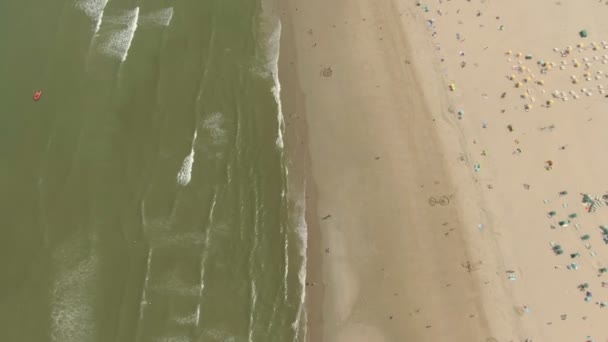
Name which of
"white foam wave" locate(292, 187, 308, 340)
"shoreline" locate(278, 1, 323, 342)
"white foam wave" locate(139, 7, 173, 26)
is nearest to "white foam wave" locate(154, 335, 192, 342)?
"white foam wave" locate(292, 187, 308, 340)

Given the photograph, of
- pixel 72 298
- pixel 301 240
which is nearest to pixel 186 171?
pixel 301 240

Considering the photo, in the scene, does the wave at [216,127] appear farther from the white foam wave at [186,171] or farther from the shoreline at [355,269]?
the shoreline at [355,269]

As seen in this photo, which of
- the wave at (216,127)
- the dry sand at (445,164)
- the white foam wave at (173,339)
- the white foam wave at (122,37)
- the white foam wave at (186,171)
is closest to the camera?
the white foam wave at (173,339)

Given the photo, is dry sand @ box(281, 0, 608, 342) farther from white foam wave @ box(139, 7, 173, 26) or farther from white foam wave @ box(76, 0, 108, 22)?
white foam wave @ box(76, 0, 108, 22)

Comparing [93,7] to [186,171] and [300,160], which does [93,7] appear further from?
[300,160]

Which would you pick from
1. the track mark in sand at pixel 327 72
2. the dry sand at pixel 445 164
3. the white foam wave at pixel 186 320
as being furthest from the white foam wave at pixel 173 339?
the track mark in sand at pixel 327 72
